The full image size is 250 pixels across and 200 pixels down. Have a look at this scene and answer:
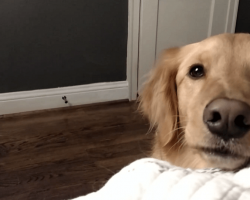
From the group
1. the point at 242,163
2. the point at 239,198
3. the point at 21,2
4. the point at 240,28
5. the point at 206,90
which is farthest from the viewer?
the point at 240,28

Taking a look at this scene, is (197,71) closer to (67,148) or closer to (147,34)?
(67,148)

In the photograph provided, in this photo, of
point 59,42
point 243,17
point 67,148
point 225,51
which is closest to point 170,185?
point 225,51

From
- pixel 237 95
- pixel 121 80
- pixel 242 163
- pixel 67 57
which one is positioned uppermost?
pixel 237 95

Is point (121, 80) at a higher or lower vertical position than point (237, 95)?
lower

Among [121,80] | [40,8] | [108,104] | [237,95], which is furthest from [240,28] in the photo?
[237,95]

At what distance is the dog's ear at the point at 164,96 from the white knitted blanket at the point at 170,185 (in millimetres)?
625

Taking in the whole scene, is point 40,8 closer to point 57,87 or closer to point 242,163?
point 57,87

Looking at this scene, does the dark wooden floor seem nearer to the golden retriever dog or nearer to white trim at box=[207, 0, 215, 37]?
the golden retriever dog

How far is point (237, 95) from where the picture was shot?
2.41ft

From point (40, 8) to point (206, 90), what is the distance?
5.88 feet

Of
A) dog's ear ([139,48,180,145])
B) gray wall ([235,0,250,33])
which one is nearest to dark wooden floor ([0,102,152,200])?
dog's ear ([139,48,180,145])

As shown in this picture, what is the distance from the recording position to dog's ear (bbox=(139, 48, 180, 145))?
44.9 inches

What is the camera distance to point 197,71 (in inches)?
41.4

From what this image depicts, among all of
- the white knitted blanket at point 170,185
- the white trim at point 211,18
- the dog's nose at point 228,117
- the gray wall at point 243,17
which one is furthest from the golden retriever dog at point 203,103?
the gray wall at point 243,17
